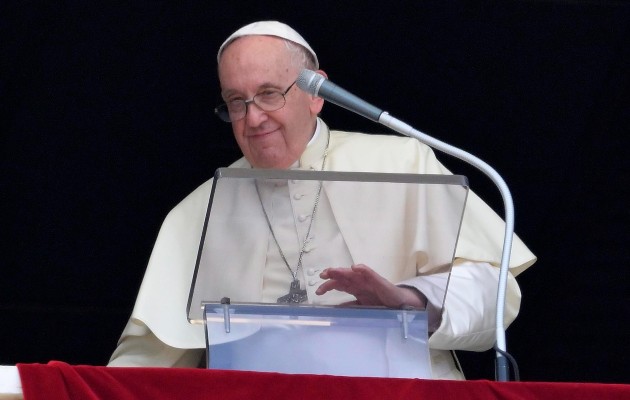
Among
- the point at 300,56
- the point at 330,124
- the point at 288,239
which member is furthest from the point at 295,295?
the point at 330,124

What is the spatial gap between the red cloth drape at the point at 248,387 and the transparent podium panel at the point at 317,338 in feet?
0.98

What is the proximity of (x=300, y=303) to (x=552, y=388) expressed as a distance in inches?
24.8

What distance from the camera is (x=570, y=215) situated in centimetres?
508

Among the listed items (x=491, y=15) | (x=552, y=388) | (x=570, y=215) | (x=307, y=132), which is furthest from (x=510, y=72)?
(x=552, y=388)

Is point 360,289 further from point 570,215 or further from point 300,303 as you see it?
point 570,215

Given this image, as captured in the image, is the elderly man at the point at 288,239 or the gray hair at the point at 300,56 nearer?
the elderly man at the point at 288,239

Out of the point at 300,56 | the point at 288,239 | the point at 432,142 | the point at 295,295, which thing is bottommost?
the point at 295,295

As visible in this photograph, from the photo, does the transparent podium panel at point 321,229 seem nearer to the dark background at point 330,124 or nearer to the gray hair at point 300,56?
the gray hair at point 300,56

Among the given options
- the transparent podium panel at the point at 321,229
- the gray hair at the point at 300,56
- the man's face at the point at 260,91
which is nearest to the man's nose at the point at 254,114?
the man's face at the point at 260,91

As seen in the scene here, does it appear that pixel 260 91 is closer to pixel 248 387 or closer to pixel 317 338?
pixel 317 338

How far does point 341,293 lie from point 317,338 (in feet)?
0.38

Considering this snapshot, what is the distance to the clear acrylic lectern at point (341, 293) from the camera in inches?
128

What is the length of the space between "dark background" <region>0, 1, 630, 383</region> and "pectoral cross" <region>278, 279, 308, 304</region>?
162 cm

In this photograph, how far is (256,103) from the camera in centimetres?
412
